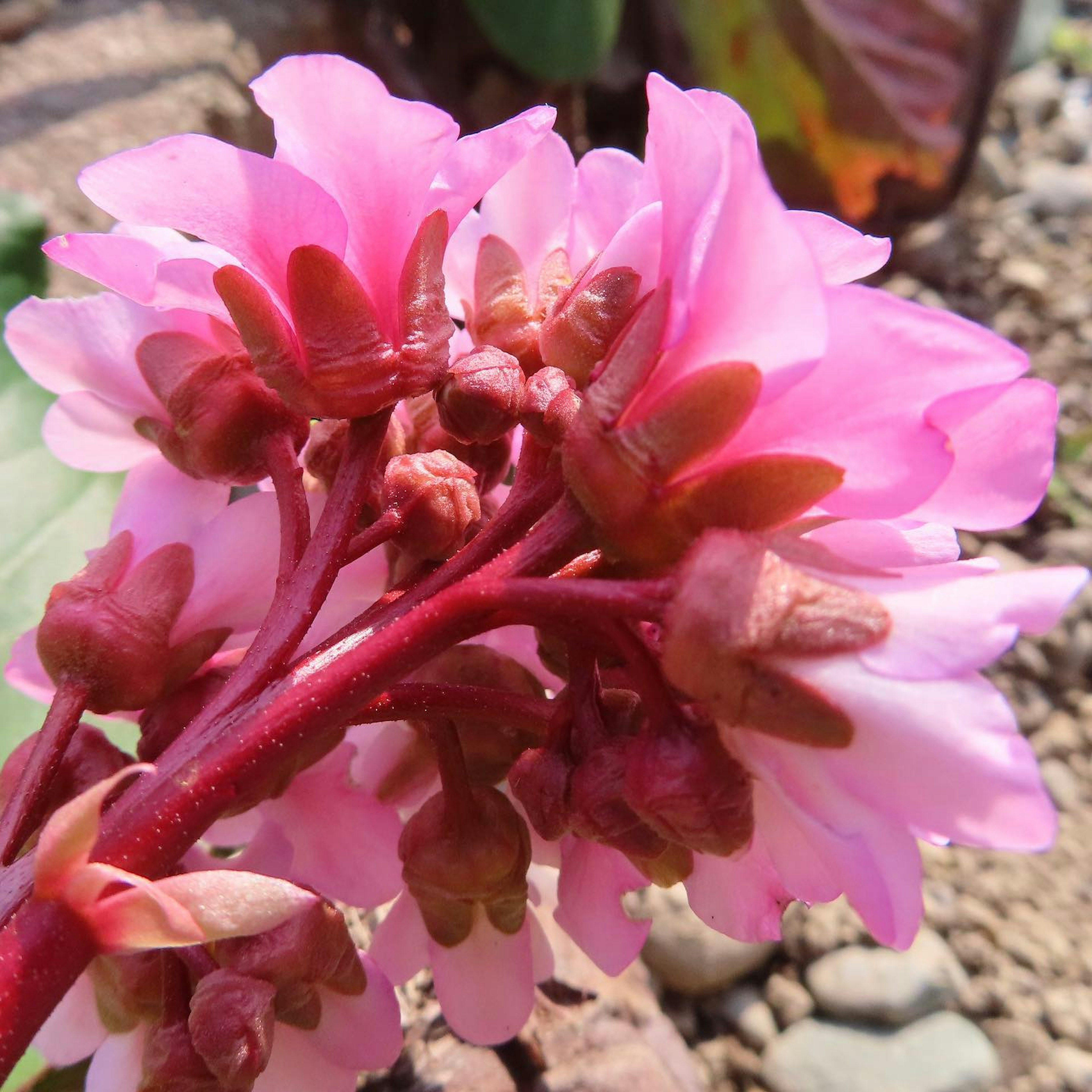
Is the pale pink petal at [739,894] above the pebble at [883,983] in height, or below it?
above

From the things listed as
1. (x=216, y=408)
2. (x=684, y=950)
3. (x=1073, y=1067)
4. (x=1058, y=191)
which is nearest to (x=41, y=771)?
(x=216, y=408)

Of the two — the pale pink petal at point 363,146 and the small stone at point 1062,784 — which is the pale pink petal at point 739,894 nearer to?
the pale pink petal at point 363,146

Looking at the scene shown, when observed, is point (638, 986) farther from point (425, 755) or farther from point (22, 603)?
point (22, 603)

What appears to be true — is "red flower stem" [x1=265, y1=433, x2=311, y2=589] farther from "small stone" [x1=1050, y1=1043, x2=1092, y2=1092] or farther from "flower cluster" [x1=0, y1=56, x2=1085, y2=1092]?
"small stone" [x1=1050, y1=1043, x2=1092, y2=1092]

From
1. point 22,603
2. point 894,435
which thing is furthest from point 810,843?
point 22,603

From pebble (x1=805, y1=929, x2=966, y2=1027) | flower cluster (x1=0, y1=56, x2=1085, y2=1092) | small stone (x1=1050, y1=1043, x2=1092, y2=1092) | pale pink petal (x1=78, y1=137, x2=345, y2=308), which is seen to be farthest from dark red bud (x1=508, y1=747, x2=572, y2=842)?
small stone (x1=1050, y1=1043, x2=1092, y2=1092)

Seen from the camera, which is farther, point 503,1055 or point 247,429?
point 503,1055

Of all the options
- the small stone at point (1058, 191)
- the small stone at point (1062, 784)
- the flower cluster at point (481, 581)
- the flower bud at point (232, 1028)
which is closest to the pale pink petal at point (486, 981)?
the flower cluster at point (481, 581)
